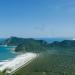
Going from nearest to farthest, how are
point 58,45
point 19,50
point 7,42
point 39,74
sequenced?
1. point 39,74
2. point 19,50
3. point 58,45
4. point 7,42

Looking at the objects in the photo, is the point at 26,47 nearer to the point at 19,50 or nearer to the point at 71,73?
the point at 19,50

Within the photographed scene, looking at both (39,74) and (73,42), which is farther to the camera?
(73,42)

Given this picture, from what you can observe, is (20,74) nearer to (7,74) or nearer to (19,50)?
(7,74)

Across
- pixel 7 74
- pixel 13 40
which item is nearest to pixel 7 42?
pixel 13 40

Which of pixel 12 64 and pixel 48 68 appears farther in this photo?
pixel 12 64

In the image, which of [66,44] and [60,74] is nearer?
[60,74]

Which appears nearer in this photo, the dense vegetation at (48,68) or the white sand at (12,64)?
the dense vegetation at (48,68)

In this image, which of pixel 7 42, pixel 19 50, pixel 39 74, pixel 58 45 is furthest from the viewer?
pixel 7 42

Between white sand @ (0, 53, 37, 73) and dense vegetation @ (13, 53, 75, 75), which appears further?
white sand @ (0, 53, 37, 73)

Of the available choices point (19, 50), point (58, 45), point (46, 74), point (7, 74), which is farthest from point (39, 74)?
point (58, 45)
